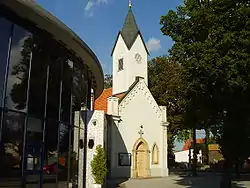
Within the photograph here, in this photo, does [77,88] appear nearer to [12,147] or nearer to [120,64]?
[12,147]

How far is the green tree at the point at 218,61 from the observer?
16.5m

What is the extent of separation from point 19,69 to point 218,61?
892 cm

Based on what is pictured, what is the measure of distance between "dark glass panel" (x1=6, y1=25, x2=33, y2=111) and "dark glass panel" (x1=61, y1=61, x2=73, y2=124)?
Answer: 2738 millimetres

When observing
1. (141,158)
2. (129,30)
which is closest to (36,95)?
(141,158)

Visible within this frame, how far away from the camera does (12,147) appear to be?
11000mm

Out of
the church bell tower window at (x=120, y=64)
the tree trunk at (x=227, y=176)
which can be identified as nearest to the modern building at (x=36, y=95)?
the tree trunk at (x=227, y=176)

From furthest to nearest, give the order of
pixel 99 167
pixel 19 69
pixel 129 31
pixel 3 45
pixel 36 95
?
pixel 129 31 < pixel 99 167 < pixel 36 95 < pixel 19 69 < pixel 3 45

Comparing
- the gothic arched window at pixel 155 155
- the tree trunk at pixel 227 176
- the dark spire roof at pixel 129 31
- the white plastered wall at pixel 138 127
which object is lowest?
the tree trunk at pixel 227 176

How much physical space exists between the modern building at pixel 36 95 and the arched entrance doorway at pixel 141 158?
1601 cm

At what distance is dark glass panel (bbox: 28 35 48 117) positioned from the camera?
477 inches

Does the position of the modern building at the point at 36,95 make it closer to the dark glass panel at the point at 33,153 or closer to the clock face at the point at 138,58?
the dark glass panel at the point at 33,153

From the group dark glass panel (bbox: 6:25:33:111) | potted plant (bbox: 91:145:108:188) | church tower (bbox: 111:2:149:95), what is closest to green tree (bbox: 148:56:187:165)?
church tower (bbox: 111:2:149:95)

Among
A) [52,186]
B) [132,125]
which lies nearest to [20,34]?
[52,186]

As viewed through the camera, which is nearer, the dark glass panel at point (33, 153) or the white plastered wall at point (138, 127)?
the dark glass panel at point (33, 153)
